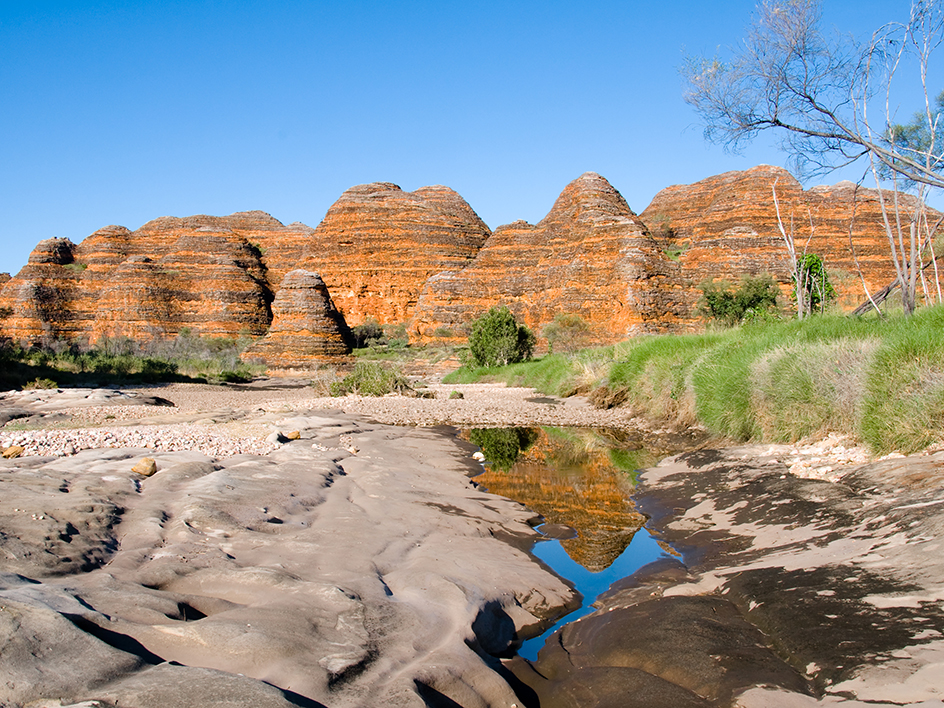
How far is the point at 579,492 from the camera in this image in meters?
7.32

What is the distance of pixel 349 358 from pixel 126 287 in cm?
2408

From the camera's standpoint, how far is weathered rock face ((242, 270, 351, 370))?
1702 inches

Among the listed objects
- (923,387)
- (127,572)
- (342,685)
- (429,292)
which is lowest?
(342,685)

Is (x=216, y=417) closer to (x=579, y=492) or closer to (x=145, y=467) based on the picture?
(x=145, y=467)

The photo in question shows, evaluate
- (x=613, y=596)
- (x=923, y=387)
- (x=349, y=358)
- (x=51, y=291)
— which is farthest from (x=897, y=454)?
(x=51, y=291)

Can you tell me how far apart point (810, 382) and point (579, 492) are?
2875 mm

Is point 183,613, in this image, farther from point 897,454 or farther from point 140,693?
point 897,454

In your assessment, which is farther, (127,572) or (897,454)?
(897,454)

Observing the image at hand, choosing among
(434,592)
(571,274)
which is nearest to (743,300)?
(571,274)

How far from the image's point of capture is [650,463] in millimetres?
8844

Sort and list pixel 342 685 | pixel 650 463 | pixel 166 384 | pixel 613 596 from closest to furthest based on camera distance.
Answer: pixel 342 685
pixel 613 596
pixel 650 463
pixel 166 384

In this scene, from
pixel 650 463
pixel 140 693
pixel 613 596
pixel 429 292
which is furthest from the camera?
pixel 429 292

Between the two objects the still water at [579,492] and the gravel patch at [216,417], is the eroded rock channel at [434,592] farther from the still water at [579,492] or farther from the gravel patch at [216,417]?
the gravel patch at [216,417]

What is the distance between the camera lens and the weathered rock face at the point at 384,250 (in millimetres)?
59812
